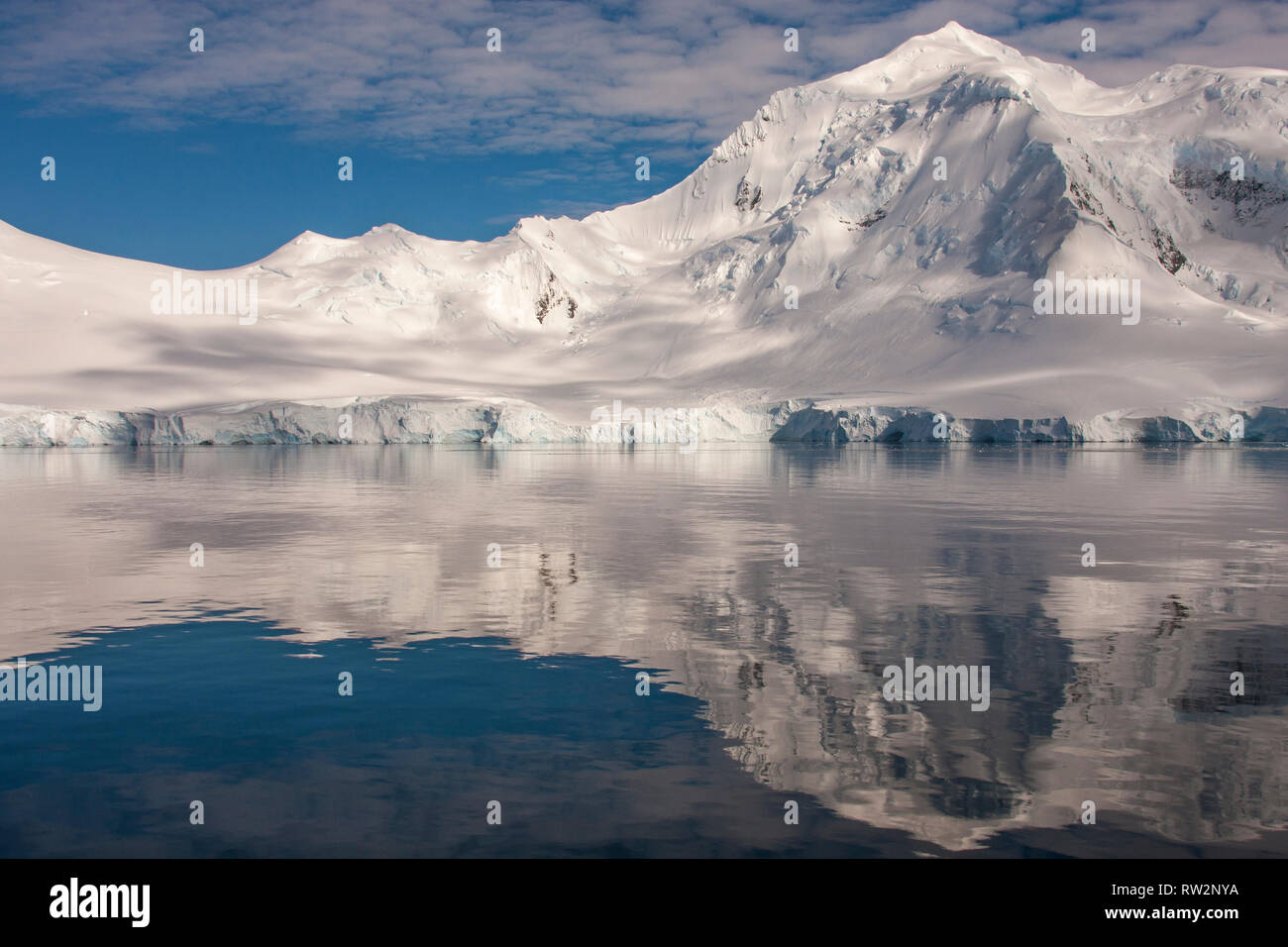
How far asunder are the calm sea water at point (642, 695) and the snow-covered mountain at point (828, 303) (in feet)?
179

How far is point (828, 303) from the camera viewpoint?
107938mm

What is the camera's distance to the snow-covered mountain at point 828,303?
7088 cm

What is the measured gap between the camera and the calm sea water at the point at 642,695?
530 centimetres

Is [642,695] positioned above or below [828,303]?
below

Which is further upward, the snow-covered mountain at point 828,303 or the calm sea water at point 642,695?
the snow-covered mountain at point 828,303

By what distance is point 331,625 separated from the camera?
1014 centimetres

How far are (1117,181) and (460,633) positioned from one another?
→ 109462 millimetres

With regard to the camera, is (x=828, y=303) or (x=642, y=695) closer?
(x=642, y=695)

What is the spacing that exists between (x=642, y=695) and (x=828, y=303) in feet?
341

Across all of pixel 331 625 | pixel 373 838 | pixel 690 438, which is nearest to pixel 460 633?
pixel 331 625

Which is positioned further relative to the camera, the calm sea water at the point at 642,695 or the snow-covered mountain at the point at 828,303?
the snow-covered mountain at the point at 828,303
